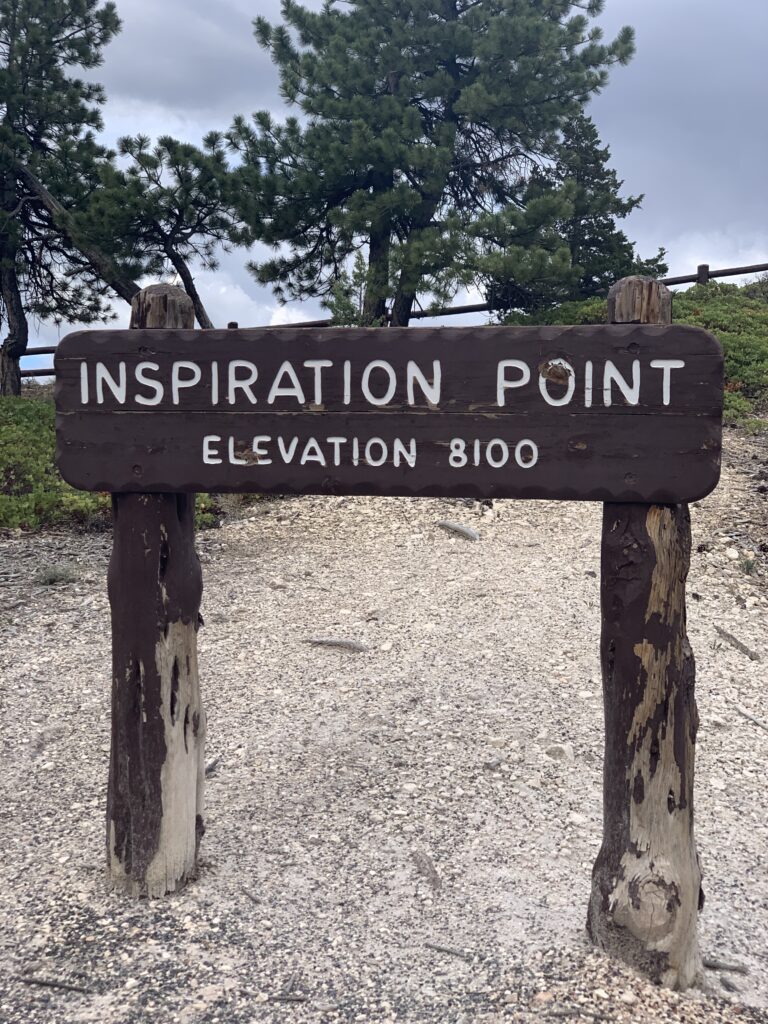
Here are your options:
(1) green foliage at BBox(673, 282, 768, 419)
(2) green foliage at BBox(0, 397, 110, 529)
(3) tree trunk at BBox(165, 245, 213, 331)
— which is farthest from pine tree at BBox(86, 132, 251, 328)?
(1) green foliage at BBox(673, 282, 768, 419)

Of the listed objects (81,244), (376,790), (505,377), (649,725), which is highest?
(81,244)

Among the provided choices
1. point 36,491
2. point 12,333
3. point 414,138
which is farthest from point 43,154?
point 36,491

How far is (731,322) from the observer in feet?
47.3

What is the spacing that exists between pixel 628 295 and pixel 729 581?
4941 millimetres

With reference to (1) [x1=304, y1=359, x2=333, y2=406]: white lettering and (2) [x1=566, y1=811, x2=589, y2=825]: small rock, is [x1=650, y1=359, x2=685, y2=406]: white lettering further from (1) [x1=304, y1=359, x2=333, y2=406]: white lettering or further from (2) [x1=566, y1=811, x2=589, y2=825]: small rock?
(2) [x1=566, y1=811, x2=589, y2=825]: small rock

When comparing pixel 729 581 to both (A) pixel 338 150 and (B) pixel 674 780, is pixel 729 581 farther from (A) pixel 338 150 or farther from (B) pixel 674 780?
(A) pixel 338 150

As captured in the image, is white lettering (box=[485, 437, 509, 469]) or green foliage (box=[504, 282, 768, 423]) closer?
white lettering (box=[485, 437, 509, 469])

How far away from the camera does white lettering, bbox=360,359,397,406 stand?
272cm

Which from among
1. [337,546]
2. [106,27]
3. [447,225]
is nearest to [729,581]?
[337,546]

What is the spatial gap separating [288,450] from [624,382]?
109cm

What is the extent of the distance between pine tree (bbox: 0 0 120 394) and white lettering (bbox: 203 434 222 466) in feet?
43.8

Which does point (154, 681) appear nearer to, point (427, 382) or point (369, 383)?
point (369, 383)

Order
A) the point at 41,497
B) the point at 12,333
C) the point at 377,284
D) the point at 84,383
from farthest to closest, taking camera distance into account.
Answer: the point at 12,333
the point at 377,284
the point at 41,497
the point at 84,383

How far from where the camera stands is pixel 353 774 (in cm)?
417
